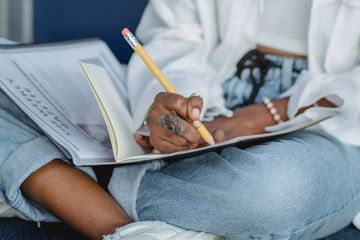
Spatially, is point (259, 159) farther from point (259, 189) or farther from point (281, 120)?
point (281, 120)

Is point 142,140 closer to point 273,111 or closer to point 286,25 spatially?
point 273,111

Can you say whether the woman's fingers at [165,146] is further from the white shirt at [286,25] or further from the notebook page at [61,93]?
the white shirt at [286,25]

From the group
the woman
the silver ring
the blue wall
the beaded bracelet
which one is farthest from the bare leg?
the blue wall

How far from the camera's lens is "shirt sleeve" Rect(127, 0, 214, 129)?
0.97 metres

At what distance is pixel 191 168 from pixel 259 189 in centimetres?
9

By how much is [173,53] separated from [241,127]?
19 cm

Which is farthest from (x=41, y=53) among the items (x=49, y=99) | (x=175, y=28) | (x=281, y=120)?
(x=281, y=120)

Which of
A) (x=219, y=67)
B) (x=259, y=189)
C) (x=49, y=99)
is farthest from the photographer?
(x=219, y=67)

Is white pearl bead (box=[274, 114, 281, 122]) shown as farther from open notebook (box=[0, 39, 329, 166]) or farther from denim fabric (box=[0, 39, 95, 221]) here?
denim fabric (box=[0, 39, 95, 221])

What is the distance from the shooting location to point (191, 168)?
80cm

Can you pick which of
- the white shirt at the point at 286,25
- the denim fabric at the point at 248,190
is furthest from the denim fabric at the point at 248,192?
the white shirt at the point at 286,25

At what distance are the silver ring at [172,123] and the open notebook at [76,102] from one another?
0.03 metres

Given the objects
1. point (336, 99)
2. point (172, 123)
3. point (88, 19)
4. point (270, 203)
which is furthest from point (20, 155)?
point (88, 19)

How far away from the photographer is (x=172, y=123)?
2.50 feet
